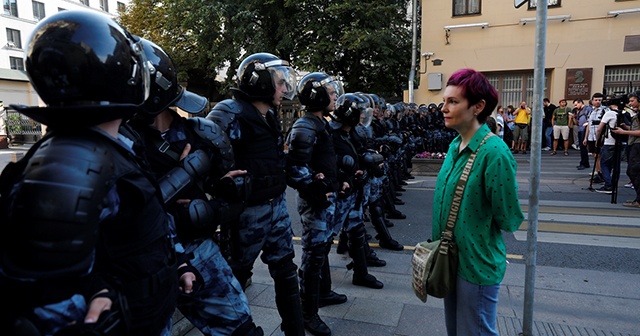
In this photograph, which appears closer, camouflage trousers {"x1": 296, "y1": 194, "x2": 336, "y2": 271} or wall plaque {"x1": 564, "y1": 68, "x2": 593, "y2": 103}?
camouflage trousers {"x1": 296, "y1": 194, "x2": 336, "y2": 271}

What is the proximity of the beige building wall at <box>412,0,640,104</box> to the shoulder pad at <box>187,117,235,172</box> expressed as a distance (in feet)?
52.1

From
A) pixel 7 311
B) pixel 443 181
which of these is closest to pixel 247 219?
pixel 443 181

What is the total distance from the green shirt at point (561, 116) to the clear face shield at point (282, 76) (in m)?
14.7

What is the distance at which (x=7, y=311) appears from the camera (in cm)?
110

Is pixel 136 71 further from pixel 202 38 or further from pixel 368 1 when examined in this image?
pixel 202 38

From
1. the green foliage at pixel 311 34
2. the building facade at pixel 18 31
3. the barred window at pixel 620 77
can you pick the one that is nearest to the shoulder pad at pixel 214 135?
the green foliage at pixel 311 34

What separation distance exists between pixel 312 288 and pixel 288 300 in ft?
1.50

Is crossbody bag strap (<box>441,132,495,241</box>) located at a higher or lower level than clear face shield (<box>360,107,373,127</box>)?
lower

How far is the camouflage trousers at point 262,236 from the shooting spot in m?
2.73

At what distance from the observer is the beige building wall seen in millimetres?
15945

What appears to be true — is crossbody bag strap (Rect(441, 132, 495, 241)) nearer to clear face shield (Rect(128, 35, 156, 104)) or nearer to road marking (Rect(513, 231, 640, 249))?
clear face shield (Rect(128, 35, 156, 104))

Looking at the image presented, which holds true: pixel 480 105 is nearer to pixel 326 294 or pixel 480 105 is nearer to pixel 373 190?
pixel 326 294

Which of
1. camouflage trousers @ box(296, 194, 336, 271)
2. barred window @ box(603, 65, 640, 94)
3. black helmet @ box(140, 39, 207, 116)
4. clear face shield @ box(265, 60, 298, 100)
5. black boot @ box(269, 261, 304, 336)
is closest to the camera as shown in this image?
black helmet @ box(140, 39, 207, 116)

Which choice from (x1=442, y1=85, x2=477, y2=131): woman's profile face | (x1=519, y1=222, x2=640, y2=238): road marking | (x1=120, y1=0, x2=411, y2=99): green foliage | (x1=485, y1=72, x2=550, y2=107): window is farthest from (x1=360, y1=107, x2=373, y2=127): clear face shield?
(x1=120, y1=0, x2=411, y2=99): green foliage
